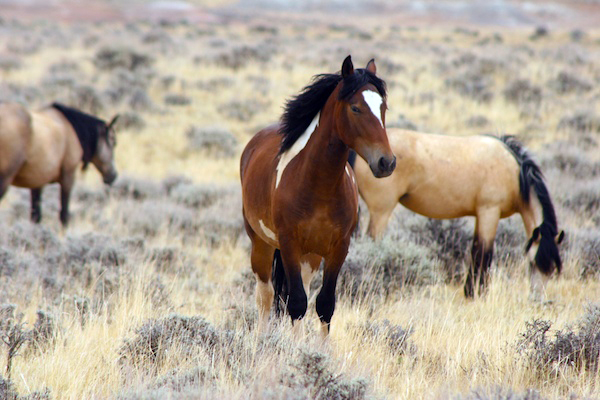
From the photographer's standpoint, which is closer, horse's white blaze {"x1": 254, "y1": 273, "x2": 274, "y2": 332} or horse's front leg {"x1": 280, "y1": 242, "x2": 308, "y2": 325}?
horse's front leg {"x1": 280, "y1": 242, "x2": 308, "y2": 325}

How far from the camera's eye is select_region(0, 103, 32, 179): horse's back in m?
7.87

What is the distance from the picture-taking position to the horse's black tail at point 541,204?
5.60 metres

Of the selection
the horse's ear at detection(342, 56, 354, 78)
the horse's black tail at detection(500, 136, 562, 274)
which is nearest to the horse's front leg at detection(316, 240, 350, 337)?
the horse's ear at detection(342, 56, 354, 78)

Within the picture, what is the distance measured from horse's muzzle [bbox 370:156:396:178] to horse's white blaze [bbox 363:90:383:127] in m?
0.25

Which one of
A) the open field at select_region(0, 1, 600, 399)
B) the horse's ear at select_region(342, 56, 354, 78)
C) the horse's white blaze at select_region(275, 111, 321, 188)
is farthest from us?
the horse's white blaze at select_region(275, 111, 321, 188)

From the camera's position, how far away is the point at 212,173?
12281 millimetres

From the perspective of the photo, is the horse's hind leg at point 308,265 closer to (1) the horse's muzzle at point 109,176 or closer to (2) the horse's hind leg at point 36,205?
(2) the horse's hind leg at point 36,205

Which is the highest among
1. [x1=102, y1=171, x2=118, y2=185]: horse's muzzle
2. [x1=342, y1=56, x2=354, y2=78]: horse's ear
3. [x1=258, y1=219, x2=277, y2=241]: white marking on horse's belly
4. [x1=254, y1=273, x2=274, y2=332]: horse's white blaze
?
[x1=342, y1=56, x2=354, y2=78]: horse's ear

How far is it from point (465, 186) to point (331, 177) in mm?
2803

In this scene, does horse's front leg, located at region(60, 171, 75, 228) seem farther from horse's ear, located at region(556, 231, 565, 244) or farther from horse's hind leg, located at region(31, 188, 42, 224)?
horse's ear, located at region(556, 231, 565, 244)

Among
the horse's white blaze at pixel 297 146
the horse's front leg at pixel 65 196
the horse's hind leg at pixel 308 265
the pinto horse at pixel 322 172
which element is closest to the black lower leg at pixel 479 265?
the horse's hind leg at pixel 308 265

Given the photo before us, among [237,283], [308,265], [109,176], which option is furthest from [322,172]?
[109,176]

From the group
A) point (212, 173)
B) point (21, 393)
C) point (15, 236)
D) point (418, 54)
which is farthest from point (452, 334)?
point (418, 54)

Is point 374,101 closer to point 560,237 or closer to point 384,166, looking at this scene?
point 384,166
